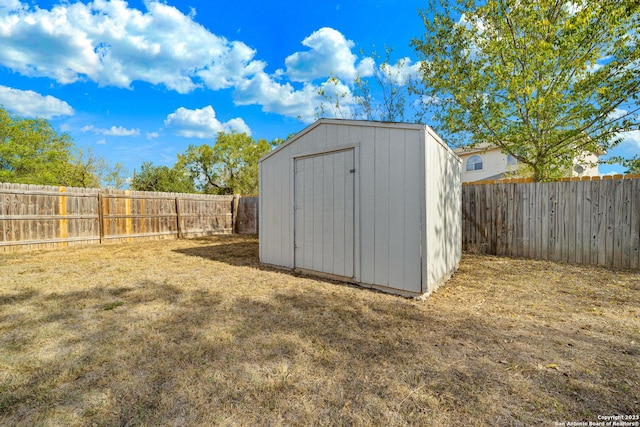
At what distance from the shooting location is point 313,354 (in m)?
2.22

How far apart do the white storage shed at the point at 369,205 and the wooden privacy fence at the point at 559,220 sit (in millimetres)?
1782

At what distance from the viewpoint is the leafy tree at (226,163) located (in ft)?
70.5

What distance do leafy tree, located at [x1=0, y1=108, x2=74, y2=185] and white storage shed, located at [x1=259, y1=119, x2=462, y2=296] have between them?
684 inches

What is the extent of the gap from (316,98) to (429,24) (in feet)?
13.2

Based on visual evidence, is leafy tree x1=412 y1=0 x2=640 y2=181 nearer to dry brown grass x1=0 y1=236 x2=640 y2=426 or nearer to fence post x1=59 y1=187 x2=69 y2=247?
dry brown grass x1=0 y1=236 x2=640 y2=426

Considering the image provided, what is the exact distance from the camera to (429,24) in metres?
7.53

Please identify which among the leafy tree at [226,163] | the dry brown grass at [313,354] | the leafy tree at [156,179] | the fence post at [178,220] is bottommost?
the dry brown grass at [313,354]

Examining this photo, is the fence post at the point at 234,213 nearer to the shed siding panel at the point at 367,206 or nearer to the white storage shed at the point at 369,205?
the white storage shed at the point at 369,205

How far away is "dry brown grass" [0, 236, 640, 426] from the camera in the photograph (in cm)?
160

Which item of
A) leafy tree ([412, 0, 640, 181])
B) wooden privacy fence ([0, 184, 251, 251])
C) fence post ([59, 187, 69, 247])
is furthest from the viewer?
fence post ([59, 187, 69, 247])

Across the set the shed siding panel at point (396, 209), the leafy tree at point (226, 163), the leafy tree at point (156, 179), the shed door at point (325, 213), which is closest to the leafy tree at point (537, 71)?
the shed siding panel at point (396, 209)

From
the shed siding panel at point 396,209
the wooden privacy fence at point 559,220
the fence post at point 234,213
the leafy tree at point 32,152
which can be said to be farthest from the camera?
the leafy tree at point 32,152

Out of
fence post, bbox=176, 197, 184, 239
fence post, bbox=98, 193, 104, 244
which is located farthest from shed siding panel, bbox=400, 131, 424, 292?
fence post, bbox=176, 197, 184, 239

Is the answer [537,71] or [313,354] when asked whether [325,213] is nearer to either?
[313,354]
